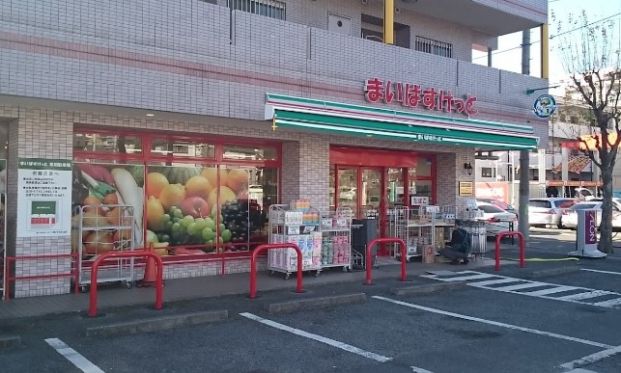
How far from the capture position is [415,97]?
13.4m

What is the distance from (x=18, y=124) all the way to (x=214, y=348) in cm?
525

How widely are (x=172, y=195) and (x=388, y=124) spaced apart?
4.64 m

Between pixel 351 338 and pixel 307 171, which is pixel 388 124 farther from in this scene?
pixel 351 338

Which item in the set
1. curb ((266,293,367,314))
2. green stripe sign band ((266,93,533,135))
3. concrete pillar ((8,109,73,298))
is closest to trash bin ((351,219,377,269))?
green stripe sign band ((266,93,533,135))

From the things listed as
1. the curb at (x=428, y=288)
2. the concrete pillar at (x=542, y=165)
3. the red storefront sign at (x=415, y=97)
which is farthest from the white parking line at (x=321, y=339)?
the concrete pillar at (x=542, y=165)

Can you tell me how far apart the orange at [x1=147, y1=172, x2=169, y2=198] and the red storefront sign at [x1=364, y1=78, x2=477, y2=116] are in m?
4.58

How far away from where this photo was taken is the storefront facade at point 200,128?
9375 millimetres

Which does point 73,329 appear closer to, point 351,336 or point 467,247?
point 351,336

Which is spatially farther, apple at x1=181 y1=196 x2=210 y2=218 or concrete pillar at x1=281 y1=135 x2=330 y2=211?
concrete pillar at x1=281 y1=135 x2=330 y2=211

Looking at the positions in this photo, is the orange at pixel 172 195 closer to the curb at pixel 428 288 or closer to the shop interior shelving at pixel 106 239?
the shop interior shelving at pixel 106 239

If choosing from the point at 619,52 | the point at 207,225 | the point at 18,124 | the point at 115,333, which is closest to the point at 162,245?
the point at 207,225

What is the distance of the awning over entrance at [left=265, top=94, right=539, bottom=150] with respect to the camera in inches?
432

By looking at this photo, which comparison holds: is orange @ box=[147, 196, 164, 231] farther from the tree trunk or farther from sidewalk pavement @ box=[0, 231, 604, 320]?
the tree trunk

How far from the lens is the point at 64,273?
389 inches
